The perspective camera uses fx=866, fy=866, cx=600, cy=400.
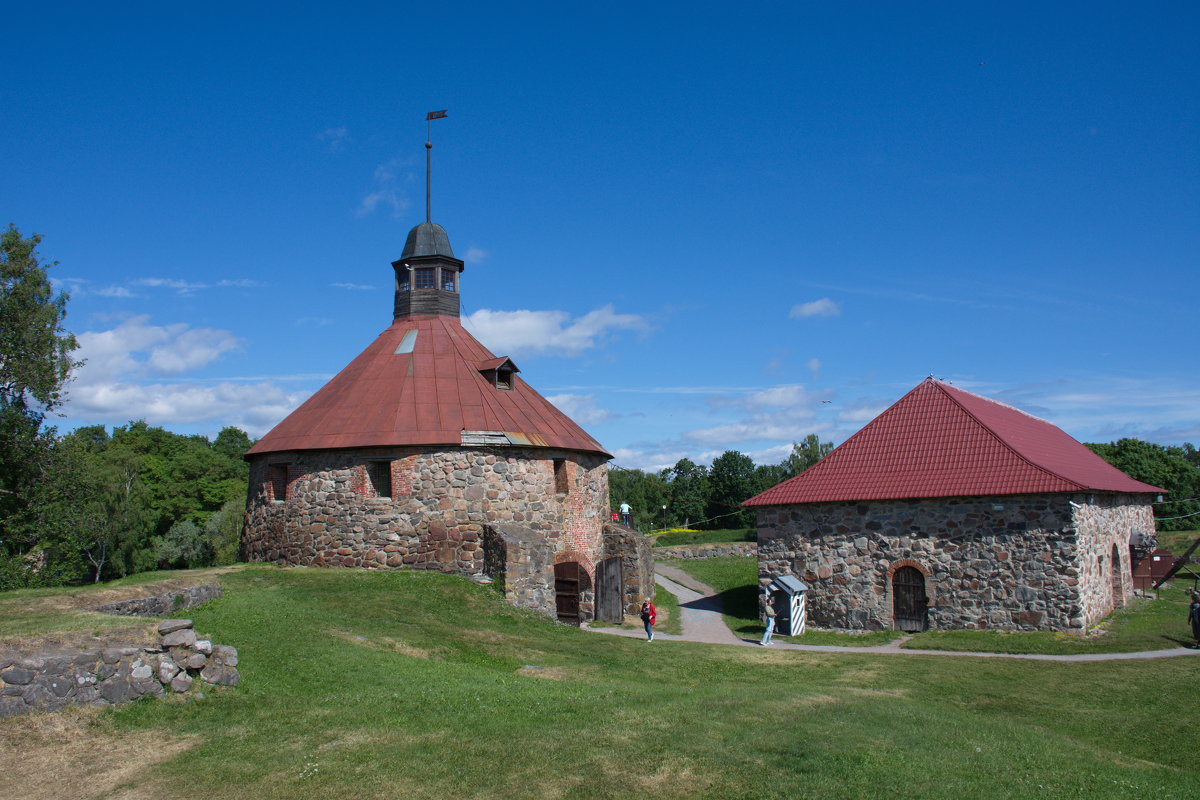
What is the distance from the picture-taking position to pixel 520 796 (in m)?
6.98

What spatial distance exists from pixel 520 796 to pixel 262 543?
53.4 ft

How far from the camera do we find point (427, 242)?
82.5 ft

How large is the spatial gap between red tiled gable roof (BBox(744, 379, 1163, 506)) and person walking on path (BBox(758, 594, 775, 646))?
239 centimetres

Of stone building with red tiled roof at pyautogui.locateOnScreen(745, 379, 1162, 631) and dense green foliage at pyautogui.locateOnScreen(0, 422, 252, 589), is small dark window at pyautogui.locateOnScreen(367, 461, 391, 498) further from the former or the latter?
stone building with red tiled roof at pyautogui.locateOnScreen(745, 379, 1162, 631)

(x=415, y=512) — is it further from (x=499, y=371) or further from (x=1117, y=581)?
(x=1117, y=581)

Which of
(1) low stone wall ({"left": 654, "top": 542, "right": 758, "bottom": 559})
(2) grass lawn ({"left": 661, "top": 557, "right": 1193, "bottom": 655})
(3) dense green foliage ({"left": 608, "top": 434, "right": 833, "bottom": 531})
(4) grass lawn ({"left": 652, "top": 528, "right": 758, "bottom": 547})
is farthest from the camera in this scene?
(3) dense green foliage ({"left": 608, "top": 434, "right": 833, "bottom": 531})

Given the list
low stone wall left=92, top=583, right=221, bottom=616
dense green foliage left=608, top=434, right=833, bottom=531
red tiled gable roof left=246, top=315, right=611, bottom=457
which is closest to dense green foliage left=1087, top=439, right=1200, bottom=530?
dense green foliage left=608, top=434, right=833, bottom=531

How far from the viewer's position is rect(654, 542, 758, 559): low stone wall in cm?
3866

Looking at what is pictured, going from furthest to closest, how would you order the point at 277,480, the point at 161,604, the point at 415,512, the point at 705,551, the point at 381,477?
the point at 705,551 → the point at 277,480 → the point at 381,477 → the point at 415,512 → the point at 161,604

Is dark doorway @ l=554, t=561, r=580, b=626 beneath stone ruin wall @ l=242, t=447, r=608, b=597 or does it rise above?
beneath

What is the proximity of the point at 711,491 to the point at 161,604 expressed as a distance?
5271 cm

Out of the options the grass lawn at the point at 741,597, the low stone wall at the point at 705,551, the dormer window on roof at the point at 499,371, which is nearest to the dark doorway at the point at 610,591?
the grass lawn at the point at 741,597

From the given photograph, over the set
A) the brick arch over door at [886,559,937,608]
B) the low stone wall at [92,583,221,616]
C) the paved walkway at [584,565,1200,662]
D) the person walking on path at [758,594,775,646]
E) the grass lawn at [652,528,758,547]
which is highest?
the low stone wall at [92,583,221,616]

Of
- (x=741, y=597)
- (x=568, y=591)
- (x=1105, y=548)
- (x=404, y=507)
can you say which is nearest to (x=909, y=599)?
(x=1105, y=548)
